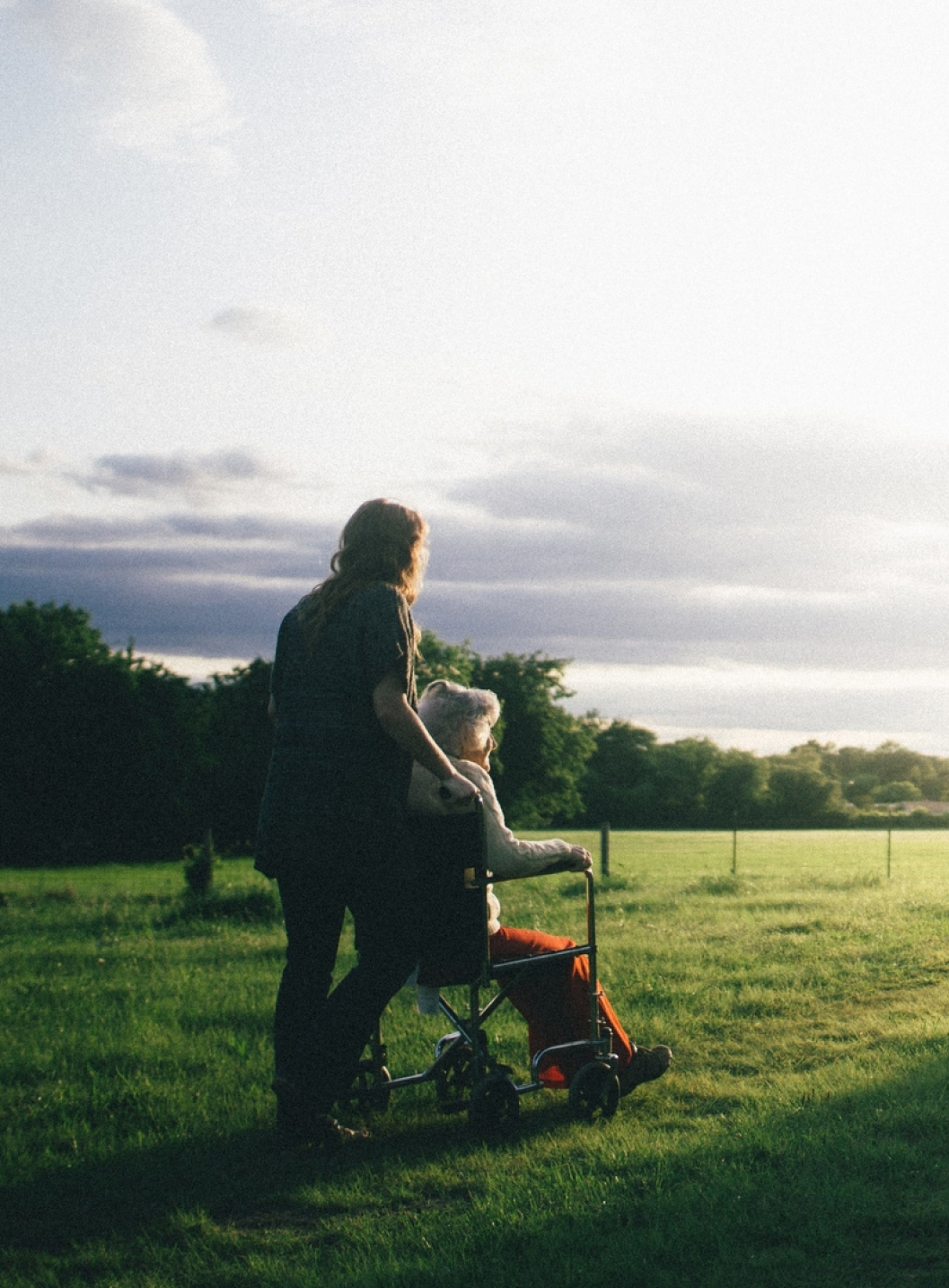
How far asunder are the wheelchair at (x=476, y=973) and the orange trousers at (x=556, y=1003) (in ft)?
0.13

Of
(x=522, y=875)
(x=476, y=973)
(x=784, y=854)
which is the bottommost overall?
(x=784, y=854)

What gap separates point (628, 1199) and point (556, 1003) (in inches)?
51.8

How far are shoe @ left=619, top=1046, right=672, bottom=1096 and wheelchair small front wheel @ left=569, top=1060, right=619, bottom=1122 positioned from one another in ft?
0.43

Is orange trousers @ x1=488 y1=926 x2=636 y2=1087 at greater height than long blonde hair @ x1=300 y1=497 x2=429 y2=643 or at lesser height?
lesser

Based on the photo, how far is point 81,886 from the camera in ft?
94.0

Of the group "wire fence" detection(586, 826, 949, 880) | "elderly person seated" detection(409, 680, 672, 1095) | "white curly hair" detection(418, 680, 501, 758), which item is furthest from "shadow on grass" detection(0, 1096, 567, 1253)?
"wire fence" detection(586, 826, 949, 880)

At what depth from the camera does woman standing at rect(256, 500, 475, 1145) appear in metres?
4.22

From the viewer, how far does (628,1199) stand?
12.1 ft

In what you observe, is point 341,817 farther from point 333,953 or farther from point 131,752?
point 131,752

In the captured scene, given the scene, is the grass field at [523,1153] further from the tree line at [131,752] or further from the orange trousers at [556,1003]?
the tree line at [131,752]

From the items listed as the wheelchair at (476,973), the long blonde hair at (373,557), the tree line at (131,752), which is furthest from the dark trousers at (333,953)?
the tree line at (131,752)

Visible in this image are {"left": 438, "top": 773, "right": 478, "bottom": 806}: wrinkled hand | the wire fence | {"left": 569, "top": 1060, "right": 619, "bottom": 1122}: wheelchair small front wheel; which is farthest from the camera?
the wire fence

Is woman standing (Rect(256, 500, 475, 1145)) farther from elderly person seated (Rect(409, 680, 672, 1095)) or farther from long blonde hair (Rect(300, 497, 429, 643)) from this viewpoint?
elderly person seated (Rect(409, 680, 672, 1095))

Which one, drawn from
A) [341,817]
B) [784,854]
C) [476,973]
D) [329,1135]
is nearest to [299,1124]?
[329,1135]
